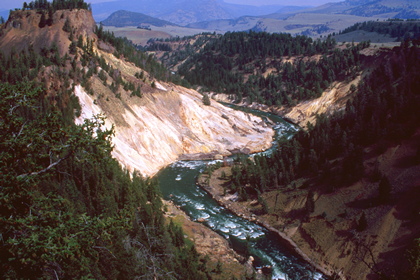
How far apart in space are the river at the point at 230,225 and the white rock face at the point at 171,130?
3815mm

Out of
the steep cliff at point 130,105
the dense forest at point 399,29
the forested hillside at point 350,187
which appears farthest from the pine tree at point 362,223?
the dense forest at point 399,29

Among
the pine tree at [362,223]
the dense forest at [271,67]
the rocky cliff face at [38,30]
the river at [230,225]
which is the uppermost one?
the rocky cliff face at [38,30]

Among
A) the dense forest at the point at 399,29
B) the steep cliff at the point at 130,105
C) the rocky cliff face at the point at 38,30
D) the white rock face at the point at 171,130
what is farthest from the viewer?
the dense forest at the point at 399,29

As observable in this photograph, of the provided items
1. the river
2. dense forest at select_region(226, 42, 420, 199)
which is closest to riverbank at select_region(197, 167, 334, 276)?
the river

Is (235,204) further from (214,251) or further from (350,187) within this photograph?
(350,187)

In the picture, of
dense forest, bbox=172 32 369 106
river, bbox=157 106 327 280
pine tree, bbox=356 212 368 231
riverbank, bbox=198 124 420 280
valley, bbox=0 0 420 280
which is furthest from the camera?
dense forest, bbox=172 32 369 106

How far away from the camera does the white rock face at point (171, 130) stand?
2135 inches

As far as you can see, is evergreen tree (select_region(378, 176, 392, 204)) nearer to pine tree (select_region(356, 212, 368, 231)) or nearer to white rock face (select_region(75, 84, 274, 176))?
pine tree (select_region(356, 212, 368, 231))

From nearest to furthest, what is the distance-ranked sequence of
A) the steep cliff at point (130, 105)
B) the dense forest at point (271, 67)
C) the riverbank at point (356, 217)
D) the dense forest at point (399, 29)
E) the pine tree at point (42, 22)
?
1. the riverbank at point (356, 217)
2. the steep cliff at point (130, 105)
3. the pine tree at point (42, 22)
4. the dense forest at point (271, 67)
5. the dense forest at point (399, 29)

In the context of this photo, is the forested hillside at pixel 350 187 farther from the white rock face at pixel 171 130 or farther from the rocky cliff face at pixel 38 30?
the rocky cliff face at pixel 38 30

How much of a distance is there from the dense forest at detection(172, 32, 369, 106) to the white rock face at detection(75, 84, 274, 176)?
29.7 metres

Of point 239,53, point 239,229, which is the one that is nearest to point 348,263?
point 239,229

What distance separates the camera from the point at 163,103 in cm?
6762

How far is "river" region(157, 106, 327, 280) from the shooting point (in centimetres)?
3109
